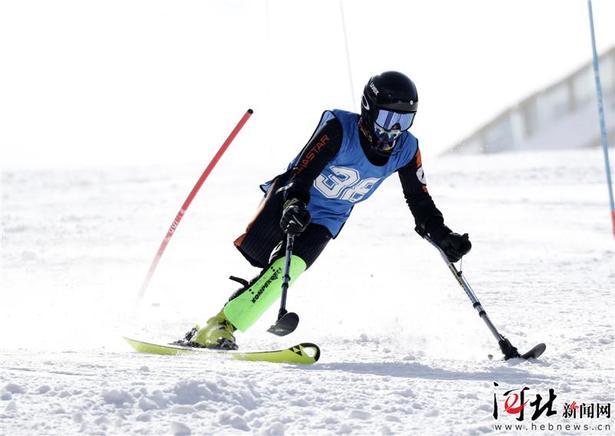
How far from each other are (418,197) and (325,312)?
1.55 metres

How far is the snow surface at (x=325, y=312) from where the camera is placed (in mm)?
2852

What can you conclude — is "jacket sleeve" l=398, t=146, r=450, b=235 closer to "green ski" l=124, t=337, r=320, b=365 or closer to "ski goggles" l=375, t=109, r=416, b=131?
"ski goggles" l=375, t=109, r=416, b=131

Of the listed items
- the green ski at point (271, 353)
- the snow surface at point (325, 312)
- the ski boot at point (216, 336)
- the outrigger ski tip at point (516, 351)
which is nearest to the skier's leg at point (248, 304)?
the ski boot at point (216, 336)

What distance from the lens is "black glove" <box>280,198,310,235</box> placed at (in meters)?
4.18

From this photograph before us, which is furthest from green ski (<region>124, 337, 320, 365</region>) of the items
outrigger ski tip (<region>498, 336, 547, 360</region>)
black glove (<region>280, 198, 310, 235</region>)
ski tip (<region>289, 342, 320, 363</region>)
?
outrigger ski tip (<region>498, 336, 547, 360</region>)

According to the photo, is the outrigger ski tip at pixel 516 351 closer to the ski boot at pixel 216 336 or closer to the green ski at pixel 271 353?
the green ski at pixel 271 353

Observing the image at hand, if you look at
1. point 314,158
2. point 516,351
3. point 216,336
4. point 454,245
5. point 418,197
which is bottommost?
point 516,351

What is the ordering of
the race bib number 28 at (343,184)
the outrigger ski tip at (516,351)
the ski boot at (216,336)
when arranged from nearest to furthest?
the outrigger ski tip at (516,351), the ski boot at (216,336), the race bib number 28 at (343,184)

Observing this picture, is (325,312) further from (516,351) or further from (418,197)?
(516,351)

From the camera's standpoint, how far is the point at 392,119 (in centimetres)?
439

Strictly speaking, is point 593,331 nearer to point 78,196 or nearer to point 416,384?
point 416,384

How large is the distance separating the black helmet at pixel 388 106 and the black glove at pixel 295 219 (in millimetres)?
561

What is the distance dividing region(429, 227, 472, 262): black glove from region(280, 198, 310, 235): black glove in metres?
0.78

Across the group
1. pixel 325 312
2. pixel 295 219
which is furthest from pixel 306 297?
pixel 295 219
